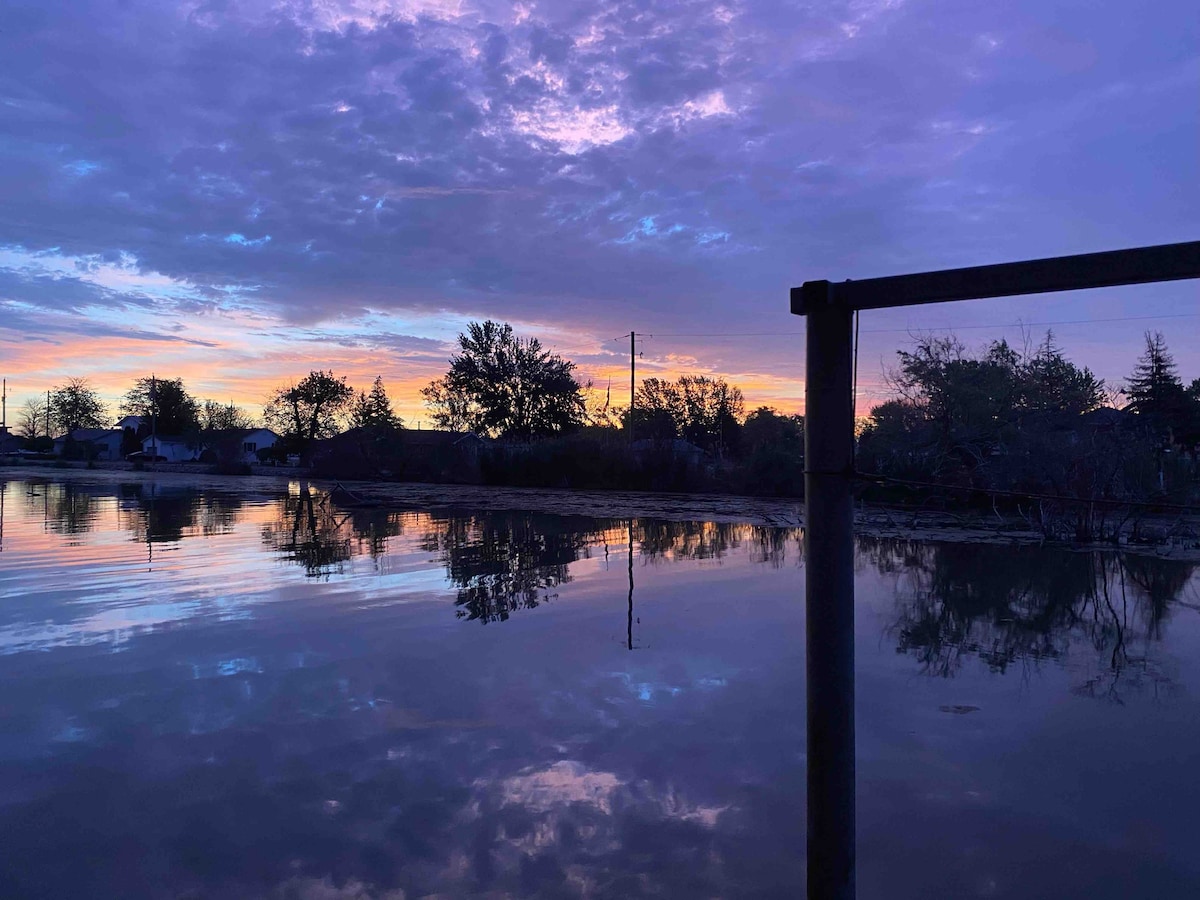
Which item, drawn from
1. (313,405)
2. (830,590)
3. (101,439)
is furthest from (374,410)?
(830,590)

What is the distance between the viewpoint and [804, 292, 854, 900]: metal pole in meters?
2.76

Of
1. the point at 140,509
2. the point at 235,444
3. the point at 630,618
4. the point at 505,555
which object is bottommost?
the point at 630,618

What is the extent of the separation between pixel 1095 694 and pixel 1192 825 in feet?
8.98

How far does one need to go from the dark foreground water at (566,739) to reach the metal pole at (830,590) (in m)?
1.75

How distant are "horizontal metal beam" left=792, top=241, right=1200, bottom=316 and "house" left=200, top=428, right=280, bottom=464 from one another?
252 feet

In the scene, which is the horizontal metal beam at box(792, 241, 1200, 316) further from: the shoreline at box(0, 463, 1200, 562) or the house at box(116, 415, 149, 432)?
the house at box(116, 415, 149, 432)

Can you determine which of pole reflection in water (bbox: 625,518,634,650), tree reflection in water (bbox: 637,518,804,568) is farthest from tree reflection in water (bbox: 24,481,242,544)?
Answer: tree reflection in water (bbox: 637,518,804,568)

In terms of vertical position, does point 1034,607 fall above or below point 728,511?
below

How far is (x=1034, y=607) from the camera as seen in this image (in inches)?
455

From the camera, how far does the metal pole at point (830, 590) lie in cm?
276

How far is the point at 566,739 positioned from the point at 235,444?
274 ft

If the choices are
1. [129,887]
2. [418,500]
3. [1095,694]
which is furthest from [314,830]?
[418,500]

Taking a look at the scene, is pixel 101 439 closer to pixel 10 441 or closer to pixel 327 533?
pixel 10 441

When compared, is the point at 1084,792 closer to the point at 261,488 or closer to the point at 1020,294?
the point at 1020,294
